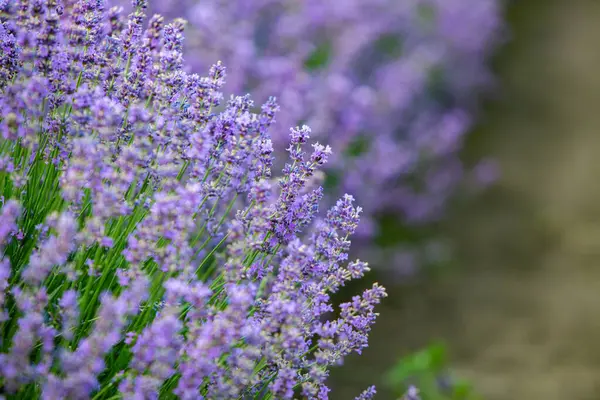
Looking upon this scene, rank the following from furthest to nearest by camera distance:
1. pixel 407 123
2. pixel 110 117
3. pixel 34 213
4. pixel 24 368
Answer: pixel 407 123, pixel 34 213, pixel 110 117, pixel 24 368

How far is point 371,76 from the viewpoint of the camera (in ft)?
16.9

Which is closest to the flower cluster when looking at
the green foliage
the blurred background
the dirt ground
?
the blurred background

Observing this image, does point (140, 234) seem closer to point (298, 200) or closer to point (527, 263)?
point (298, 200)

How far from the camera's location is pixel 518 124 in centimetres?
722

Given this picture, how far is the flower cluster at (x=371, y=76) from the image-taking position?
3.51 m

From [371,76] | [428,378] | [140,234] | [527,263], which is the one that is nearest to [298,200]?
[140,234]

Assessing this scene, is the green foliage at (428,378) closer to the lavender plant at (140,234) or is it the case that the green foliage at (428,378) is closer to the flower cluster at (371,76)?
the flower cluster at (371,76)

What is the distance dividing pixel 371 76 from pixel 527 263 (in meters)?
1.77

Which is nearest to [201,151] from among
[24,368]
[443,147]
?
[24,368]

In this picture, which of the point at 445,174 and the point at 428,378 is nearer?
the point at 428,378

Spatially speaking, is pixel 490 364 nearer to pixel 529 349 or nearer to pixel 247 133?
pixel 529 349

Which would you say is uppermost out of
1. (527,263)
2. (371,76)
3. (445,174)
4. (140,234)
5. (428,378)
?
(371,76)

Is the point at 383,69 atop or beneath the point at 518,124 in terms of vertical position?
beneath

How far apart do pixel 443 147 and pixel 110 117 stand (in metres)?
4.12
